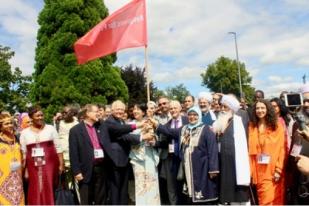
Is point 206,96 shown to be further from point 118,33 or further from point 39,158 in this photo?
point 39,158

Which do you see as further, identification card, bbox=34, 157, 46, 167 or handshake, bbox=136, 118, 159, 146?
handshake, bbox=136, 118, 159, 146

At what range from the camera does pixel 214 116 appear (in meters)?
7.62

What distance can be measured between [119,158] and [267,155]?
85.9 inches

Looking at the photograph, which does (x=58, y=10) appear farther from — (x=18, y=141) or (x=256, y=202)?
(x=256, y=202)

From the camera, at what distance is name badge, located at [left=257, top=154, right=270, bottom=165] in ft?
18.4

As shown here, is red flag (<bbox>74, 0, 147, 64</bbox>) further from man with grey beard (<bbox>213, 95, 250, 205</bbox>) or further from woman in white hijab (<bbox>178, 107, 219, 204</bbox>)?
man with grey beard (<bbox>213, 95, 250, 205</bbox>)

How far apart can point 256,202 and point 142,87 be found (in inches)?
903

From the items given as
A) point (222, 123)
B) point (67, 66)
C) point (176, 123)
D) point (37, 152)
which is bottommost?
point (37, 152)

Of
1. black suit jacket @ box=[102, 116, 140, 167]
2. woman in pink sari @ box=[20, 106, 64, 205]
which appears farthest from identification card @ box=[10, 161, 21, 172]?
black suit jacket @ box=[102, 116, 140, 167]

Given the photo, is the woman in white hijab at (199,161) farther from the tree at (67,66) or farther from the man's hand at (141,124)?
the tree at (67,66)

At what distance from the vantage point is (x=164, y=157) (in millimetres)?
6887

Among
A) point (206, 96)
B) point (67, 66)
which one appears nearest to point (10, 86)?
point (67, 66)

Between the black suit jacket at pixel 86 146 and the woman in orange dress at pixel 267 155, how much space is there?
72.7 inches

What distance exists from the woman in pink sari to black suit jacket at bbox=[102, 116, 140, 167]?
79 centimetres
